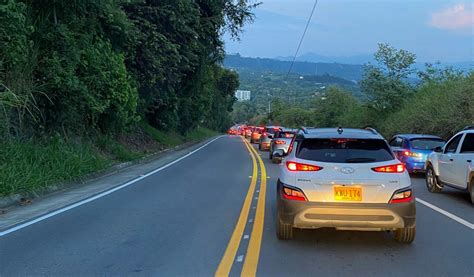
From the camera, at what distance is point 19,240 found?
7660 millimetres

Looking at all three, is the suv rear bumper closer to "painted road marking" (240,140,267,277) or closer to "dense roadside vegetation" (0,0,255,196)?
"painted road marking" (240,140,267,277)

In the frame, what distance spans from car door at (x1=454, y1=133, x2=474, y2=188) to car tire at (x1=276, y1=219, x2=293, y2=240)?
19.4ft

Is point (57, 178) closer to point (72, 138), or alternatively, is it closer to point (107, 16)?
point (72, 138)

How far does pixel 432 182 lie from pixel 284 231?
7.59 metres

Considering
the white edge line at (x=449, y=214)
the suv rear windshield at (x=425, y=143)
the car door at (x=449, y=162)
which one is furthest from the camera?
the suv rear windshield at (x=425, y=143)

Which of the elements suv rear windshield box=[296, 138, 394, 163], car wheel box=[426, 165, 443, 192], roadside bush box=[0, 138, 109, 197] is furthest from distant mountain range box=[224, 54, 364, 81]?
suv rear windshield box=[296, 138, 394, 163]

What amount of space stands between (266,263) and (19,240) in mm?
3786

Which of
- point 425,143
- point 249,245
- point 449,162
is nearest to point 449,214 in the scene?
point 449,162

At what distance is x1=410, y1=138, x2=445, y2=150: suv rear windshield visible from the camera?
1697 centimetres

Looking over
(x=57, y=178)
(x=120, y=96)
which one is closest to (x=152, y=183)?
(x=57, y=178)

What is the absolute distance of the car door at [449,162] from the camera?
40.2 feet

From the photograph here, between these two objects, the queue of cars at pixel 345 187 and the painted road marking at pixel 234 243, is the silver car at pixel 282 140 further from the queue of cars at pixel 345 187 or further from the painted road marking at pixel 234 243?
the queue of cars at pixel 345 187

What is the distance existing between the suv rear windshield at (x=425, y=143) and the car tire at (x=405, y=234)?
1024 cm

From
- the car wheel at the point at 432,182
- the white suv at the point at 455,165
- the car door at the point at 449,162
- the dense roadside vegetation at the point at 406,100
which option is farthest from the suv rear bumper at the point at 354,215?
the dense roadside vegetation at the point at 406,100
